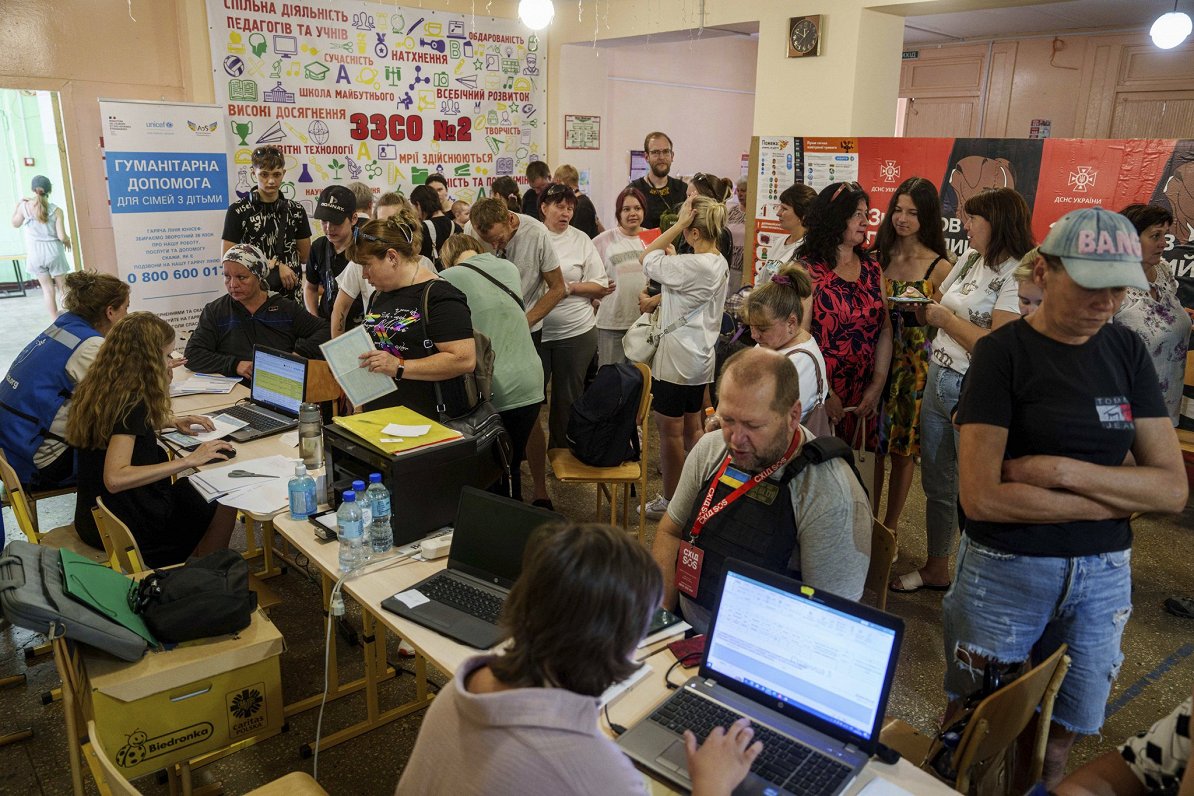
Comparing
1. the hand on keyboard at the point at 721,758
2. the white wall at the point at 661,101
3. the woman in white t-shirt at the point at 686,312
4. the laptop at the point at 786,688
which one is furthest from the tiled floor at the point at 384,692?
the white wall at the point at 661,101

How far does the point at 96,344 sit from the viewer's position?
3338mm

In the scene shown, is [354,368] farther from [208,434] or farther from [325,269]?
[325,269]

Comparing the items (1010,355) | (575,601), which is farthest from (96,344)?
(1010,355)

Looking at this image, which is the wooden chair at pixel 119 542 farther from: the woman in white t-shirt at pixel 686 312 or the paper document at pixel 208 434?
the woman in white t-shirt at pixel 686 312

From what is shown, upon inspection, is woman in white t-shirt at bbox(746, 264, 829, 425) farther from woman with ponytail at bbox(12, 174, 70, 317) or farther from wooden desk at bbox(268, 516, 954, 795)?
woman with ponytail at bbox(12, 174, 70, 317)

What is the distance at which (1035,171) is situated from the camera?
4516mm

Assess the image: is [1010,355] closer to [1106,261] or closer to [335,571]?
[1106,261]

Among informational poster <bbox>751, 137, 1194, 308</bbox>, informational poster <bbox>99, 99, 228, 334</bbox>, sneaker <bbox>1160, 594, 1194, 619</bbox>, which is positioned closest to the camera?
sneaker <bbox>1160, 594, 1194, 619</bbox>

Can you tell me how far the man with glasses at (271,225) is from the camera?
16.8ft

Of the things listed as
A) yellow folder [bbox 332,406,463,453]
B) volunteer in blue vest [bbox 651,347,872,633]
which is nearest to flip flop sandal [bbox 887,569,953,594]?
volunteer in blue vest [bbox 651,347,872,633]

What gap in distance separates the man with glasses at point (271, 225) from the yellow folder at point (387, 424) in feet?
8.88

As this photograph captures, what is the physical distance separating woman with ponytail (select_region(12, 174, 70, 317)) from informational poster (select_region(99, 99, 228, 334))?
3.21m

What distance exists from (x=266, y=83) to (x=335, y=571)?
5.15 meters

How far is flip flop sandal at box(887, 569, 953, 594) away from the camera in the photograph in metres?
3.66
